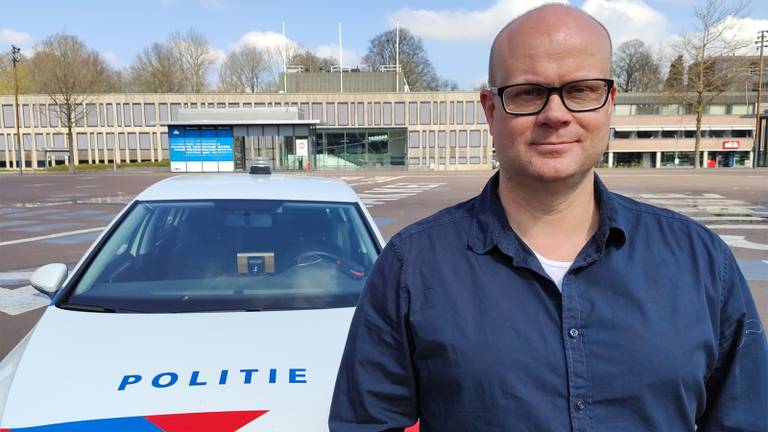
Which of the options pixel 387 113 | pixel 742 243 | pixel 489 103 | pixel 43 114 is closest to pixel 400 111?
pixel 387 113

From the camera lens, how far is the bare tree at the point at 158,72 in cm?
6581

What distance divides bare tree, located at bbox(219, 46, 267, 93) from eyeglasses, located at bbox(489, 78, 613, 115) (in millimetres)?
73718

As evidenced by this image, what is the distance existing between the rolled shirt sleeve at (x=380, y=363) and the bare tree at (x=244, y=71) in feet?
242

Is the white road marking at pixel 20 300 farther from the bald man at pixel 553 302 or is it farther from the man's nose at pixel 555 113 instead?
the man's nose at pixel 555 113

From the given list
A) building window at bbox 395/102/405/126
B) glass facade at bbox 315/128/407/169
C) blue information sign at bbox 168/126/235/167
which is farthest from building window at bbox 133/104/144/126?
building window at bbox 395/102/405/126

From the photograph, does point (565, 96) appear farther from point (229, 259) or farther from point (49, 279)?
point (49, 279)

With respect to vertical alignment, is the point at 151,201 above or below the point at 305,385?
above

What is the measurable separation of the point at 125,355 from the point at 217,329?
Answer: 0.40 metres

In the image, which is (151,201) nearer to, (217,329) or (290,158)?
(217,329)

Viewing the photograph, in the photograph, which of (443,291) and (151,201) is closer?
(443,291)

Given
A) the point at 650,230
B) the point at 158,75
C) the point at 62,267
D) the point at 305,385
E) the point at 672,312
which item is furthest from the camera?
the point at 158,75

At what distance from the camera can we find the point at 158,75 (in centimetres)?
6575

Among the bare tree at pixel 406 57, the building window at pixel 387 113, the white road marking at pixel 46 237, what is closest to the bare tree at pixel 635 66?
the bare tree at pixel 406 57

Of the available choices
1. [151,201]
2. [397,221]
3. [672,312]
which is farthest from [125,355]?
[397,221]
